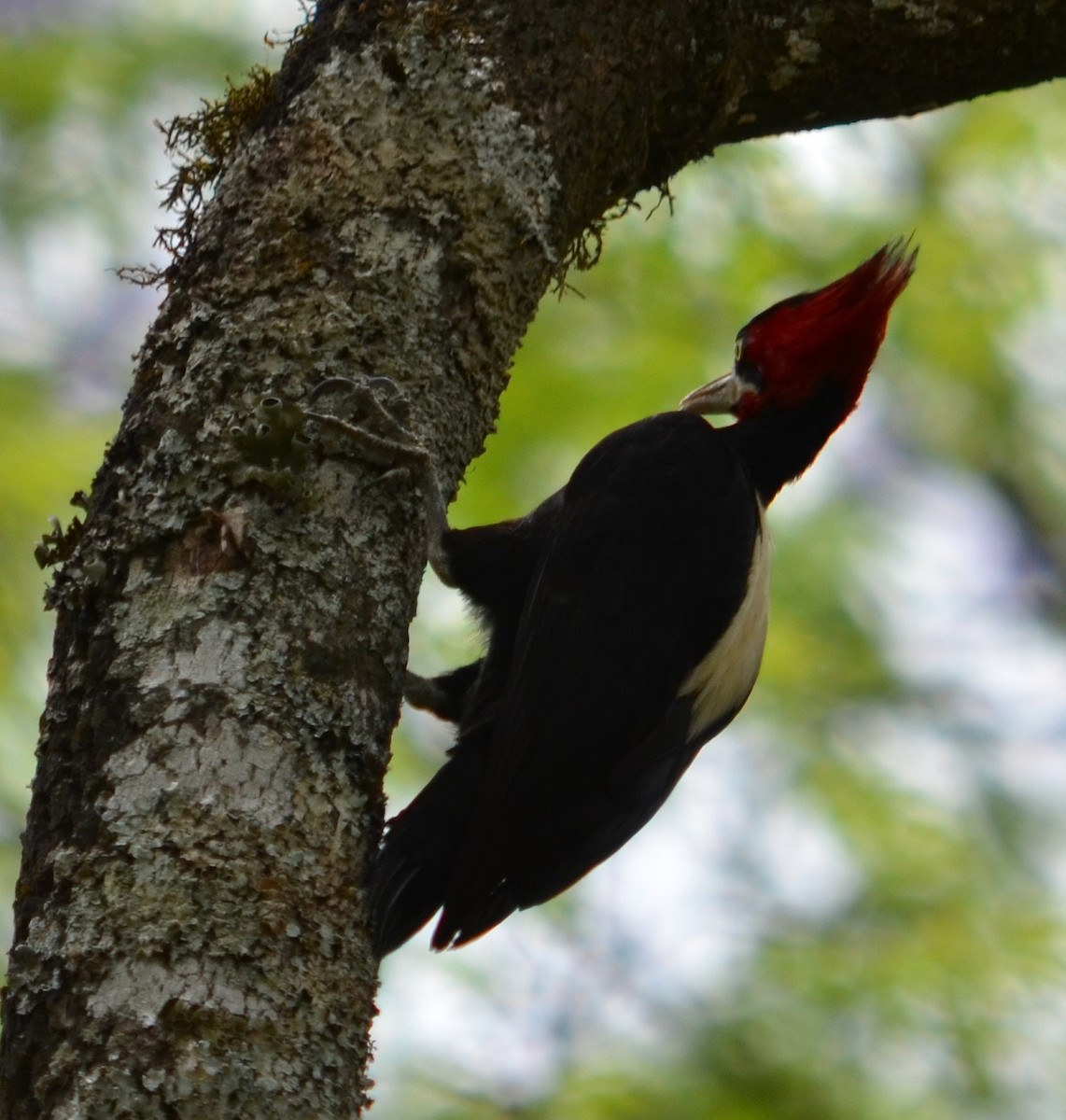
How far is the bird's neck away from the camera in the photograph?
3.47 metres

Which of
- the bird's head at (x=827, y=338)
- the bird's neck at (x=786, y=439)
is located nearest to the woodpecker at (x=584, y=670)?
the bird's neck at (x=786, y=439)

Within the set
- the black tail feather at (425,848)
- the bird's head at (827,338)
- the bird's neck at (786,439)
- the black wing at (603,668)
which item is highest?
the bird's head at (827,338)

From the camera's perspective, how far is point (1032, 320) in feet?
18.1

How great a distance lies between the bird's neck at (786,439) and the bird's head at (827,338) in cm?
2

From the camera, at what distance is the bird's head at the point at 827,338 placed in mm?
3457

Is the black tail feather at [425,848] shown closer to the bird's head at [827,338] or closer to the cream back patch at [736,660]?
the cream back patch at [736,660]

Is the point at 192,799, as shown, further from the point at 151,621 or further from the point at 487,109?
the point at 487,109

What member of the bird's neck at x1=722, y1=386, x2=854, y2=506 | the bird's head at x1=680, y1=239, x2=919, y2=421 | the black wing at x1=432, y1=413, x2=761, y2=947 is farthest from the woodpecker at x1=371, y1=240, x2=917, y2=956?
the bird's head at x1=680, y1=239, x2=919, y2=421

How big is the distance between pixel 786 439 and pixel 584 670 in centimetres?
→ 100

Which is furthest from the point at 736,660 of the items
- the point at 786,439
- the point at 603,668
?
the point at 786,439

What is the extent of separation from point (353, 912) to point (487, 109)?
129 centimetres

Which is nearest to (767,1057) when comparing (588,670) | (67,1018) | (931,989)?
(931,989)

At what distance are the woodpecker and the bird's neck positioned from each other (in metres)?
0.11

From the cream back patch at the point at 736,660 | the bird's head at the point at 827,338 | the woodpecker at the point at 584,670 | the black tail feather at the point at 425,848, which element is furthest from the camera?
the bird's head at the point at 827,338
